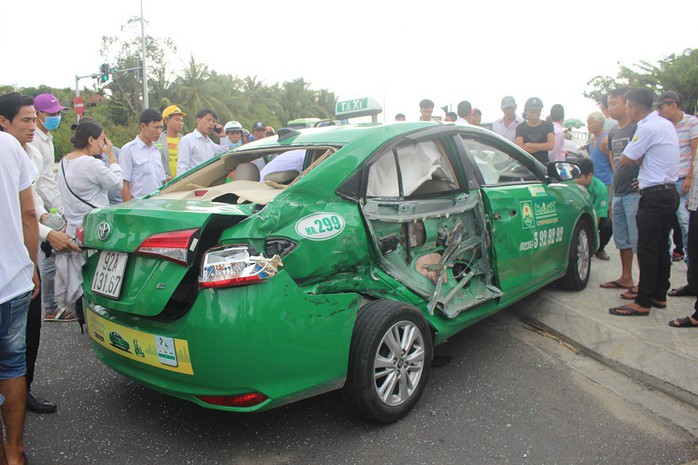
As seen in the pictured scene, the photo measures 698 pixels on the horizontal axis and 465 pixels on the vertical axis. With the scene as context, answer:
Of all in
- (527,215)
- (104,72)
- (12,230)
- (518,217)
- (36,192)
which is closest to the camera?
(12,230)

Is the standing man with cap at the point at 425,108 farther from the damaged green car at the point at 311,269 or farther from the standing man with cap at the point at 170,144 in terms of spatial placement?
the damaged green car at the point at 311,269

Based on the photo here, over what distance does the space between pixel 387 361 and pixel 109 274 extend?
149cm

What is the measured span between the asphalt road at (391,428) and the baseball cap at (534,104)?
4.24 m

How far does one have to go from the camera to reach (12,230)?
229cm

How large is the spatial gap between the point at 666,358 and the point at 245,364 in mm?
2745

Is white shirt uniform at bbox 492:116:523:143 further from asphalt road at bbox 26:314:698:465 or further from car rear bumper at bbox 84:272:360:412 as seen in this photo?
car rear bumper at bbox 84:272:360:412

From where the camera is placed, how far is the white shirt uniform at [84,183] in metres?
4.26

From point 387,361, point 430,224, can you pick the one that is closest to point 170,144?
point 430,224

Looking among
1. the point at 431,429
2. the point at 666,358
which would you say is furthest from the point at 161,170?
the point at 666,358

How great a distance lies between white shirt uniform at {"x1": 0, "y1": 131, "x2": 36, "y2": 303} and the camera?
2.26 m

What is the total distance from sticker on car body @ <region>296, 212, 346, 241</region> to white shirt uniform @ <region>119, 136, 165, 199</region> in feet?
10.7

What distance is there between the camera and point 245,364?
7.59 feet

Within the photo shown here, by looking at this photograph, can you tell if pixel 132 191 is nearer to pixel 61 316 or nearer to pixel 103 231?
pixel 61 316

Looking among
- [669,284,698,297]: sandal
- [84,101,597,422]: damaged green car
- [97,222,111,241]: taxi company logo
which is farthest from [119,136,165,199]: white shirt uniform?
[669,284,698,297]: sandal
